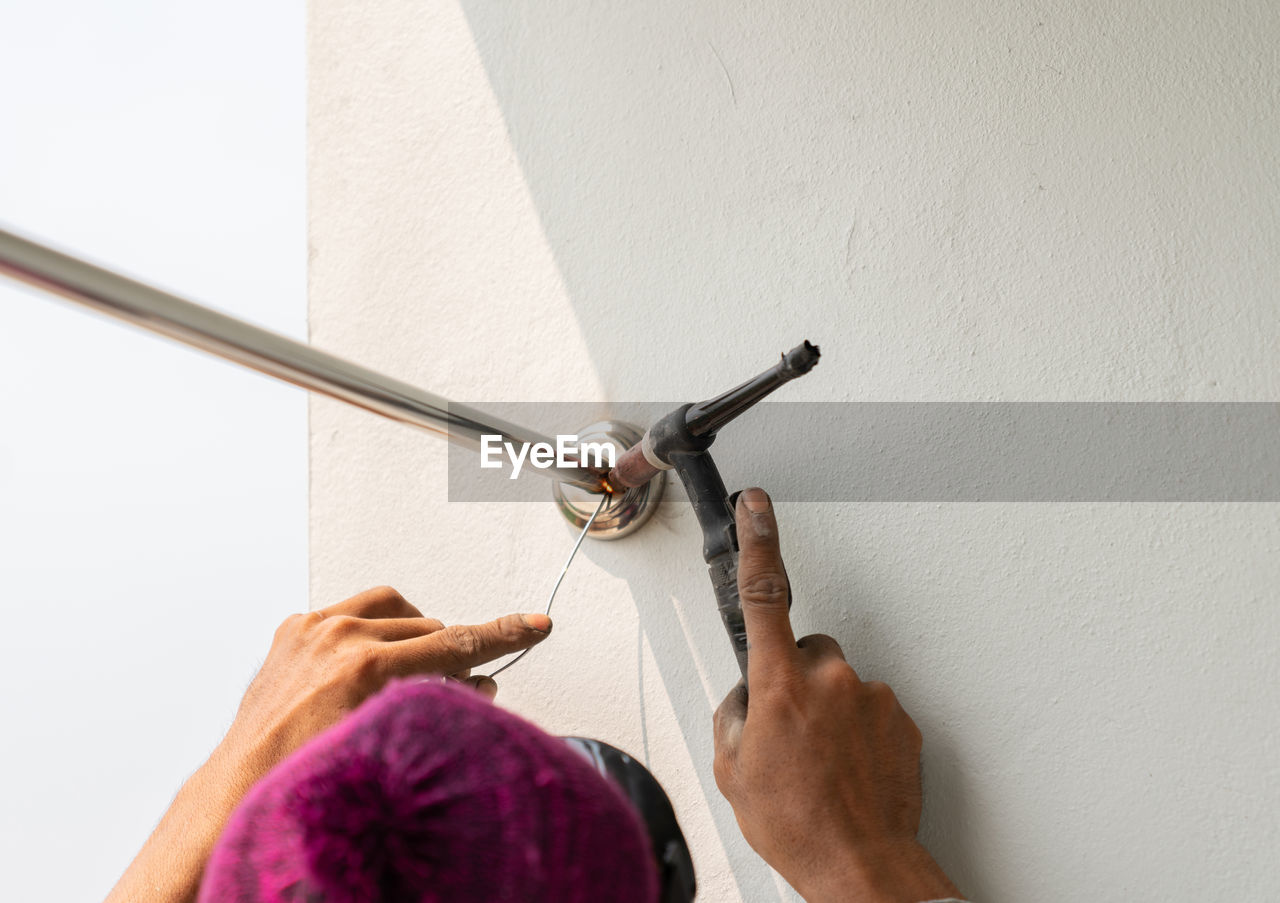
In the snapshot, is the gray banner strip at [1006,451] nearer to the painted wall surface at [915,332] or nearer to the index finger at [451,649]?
the painted wall surface at [915,332]

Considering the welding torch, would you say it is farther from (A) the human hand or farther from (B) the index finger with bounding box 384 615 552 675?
(B) the index finger with bounding box 384 615 552 675

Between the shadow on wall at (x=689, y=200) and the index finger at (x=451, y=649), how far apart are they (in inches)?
5.2

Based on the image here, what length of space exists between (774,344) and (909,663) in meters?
0.23

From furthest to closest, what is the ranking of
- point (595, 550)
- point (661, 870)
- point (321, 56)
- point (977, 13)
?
point (321, 56) < point (595, 550) < point (977, 13) < point (661, 870)

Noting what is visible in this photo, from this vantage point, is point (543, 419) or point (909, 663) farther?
point (543, 419)

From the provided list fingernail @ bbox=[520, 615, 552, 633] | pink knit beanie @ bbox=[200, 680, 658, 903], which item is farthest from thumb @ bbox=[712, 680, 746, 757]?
pink knit beanie @ bbox=[200, 680, 658, 903]

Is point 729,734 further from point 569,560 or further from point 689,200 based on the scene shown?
point 689,200

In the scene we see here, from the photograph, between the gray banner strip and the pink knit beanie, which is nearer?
the pink knit beanie

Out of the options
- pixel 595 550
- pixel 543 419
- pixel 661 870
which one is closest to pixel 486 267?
pixel 543 419

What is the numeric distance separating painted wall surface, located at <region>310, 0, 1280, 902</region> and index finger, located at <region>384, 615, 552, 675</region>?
0.13 m

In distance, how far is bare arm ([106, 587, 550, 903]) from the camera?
0.47 meters

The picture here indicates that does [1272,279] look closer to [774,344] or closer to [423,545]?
[774,344]

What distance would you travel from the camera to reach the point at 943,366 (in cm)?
54

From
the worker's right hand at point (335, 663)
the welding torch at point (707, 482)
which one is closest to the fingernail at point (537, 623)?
the worker's right hand at point (335, 663)
